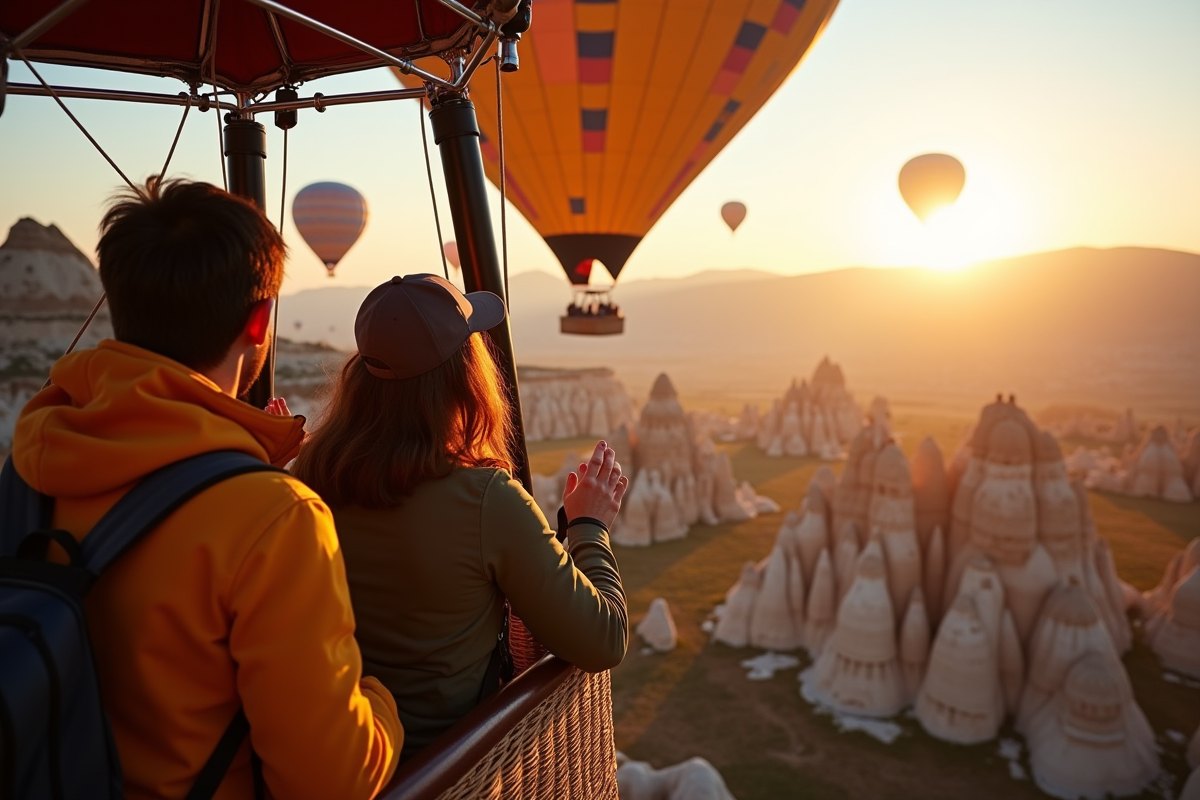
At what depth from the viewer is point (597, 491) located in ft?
5.39

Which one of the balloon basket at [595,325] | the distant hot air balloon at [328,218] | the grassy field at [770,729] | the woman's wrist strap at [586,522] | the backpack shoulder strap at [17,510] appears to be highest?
the distant hot air balloon at [328,218]

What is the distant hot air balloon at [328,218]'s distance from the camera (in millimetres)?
19984

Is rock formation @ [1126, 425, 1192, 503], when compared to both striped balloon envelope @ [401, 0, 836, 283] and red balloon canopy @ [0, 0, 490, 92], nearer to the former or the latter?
striped balloon envelope @ [401, 0, 836, 283]

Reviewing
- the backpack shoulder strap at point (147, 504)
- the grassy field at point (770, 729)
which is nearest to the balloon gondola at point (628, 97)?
the grassy field at point (770, 729)

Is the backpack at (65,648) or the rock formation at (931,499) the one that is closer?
the backpack at (65,648)

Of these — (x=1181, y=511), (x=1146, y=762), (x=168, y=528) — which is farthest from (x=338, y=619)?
(x=1181, y=511)

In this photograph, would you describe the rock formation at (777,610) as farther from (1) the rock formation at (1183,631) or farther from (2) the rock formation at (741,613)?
(1) the rock formation at (1183,631)

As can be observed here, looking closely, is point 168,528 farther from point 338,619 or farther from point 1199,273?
point 1199,273

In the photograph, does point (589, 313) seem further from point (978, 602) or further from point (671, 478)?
point (978, 602)

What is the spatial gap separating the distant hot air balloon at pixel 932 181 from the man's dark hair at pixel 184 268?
2001 centimetres

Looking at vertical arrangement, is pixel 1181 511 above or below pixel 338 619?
below

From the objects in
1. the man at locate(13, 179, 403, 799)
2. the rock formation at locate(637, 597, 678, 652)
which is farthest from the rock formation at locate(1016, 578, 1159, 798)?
the man at locate(13, 179, 403, 799)

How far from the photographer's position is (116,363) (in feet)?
3.31

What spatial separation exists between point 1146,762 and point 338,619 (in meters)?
9.88
